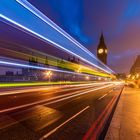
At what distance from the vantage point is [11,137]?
22.9ft

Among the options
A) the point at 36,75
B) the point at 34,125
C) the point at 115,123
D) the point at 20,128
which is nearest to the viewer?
the point at 20,128

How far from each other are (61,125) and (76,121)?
1.20m

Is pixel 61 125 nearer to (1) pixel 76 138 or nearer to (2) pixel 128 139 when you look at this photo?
(1) pixel 76 138

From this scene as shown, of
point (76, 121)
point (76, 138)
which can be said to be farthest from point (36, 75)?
point (76, 138)

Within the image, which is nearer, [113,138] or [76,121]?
[113,138]

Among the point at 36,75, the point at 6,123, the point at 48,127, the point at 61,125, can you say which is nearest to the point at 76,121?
the point at 61,125

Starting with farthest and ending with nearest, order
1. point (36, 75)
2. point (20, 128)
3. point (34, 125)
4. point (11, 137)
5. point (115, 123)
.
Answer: point (36, 75) < point (115, 123) < point (34, 125) < point (20, 128) < point (11, 137)

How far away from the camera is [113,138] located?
717 centimetres

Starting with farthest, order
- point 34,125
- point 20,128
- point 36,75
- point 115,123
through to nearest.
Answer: point 36,75 < point 115,123 < point 34,125 < point 20,128

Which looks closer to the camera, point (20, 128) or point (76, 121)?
point (20, 128)

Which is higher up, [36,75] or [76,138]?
[36,75]

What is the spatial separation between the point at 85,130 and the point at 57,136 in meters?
1.44

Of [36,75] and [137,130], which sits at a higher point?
[36,75]

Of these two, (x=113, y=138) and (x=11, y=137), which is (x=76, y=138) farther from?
(x=11, y=137)
